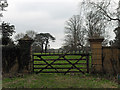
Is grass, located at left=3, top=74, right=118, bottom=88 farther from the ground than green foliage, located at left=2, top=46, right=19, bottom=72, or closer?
closer

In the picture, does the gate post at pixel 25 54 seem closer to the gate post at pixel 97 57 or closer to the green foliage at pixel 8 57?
the green foliage at pixel 8 57

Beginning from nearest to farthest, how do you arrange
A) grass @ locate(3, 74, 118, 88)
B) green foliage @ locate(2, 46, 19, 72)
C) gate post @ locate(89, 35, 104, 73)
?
grass @ locate(3, 74, 118, 88)
gate post @ locate(89, 35, 104, 73)
green foliage @ locate(2, 46, 19, 72)

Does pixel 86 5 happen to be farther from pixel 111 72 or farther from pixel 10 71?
pixel 10 71

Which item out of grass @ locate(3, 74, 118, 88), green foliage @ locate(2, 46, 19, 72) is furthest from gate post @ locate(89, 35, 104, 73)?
green foliage @ locate(2, 46, 19, 72)

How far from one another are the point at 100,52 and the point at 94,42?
77 cm

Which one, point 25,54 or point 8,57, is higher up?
point 25,54

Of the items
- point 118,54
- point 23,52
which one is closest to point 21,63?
point 23,52

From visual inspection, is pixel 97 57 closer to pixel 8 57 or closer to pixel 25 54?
pixel 25 54

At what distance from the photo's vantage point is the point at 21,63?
10.2 m

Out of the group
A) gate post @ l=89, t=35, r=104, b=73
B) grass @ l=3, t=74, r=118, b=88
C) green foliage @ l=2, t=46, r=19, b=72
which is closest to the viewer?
grass @ l=3, t=74, r=118, b=88

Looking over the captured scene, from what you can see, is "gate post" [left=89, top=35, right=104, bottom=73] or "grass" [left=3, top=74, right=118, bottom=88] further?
Result: "gate post" [left=89, top=35, right=104, bottom=73]

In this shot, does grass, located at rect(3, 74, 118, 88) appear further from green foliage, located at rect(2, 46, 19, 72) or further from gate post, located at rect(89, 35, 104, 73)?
green foliage, located at rect(2, 46, 19, 72)

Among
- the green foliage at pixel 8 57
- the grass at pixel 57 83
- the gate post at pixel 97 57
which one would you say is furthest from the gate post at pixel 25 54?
the gate post at pixel 97 57

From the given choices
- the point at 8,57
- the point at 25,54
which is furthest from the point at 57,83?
the point at 8,57
